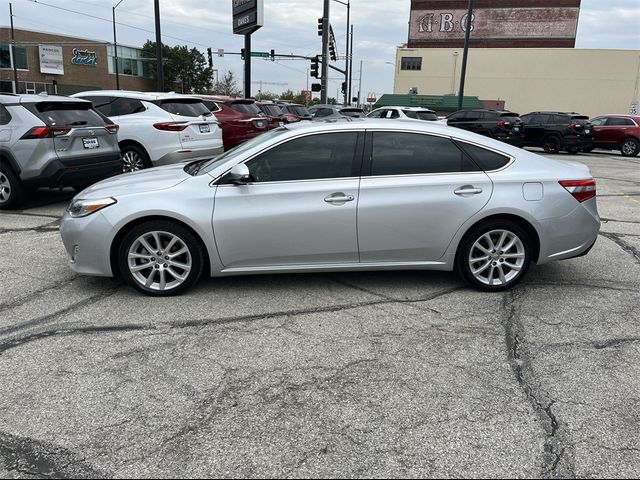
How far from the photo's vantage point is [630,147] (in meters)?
22.0

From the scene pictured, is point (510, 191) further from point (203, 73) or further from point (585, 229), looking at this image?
point (203, 73)

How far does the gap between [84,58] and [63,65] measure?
3.13 m

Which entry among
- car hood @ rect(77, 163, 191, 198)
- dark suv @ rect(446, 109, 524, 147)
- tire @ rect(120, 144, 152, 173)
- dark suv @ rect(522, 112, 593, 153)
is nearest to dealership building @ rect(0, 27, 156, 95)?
dark suv @ rect(446, 109, 524, 147)

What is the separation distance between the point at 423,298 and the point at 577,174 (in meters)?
1.83

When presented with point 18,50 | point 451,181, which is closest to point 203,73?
point 18,50

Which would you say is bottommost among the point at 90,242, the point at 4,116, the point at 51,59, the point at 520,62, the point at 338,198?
the point at 90,242

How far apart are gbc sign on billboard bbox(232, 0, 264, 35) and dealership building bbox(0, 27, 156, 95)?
37.3 meters

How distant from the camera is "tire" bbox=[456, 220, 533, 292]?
4.84 m

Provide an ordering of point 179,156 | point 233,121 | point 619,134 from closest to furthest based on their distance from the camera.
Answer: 1. point 179,156
2. point 233,121
3. point 619,134

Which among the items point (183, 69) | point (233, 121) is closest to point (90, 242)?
point (233, 121)

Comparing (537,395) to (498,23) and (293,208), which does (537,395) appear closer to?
(293,208)

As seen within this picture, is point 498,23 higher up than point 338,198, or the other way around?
point 498,23

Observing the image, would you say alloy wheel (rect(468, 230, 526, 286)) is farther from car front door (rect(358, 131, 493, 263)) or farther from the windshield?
the windshield

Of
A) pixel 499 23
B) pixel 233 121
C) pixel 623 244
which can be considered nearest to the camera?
pixel 623 244
